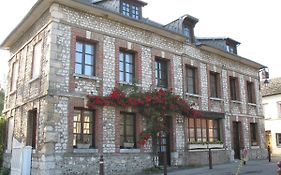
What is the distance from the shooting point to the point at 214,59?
61.6 ft

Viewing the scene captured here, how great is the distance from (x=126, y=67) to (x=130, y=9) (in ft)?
9.16

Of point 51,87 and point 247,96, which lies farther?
point 247,96

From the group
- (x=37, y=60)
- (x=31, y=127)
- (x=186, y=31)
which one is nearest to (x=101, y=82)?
(x=37, y=60)

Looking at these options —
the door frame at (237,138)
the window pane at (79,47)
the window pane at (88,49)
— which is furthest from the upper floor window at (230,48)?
the window pane at (79,47)

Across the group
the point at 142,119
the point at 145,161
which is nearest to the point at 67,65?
the point at 142,119

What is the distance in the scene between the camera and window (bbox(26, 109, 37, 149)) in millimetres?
13318

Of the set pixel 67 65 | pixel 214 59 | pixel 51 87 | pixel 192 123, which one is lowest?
pixel 192 123

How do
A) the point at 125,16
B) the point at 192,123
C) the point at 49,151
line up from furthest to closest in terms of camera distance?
the point at 192,123 → the point at 125,16 → the point at 49,151

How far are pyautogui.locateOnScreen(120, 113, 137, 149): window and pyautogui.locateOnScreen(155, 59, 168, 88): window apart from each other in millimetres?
2514

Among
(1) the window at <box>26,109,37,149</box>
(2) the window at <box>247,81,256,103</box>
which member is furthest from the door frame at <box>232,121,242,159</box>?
(1) the window at <box>26,109,37,149</box>

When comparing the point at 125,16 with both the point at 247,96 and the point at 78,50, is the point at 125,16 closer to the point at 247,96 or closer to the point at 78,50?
the point at 78,50

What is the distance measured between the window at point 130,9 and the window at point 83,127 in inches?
197

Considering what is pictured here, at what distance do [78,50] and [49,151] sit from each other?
4.18m

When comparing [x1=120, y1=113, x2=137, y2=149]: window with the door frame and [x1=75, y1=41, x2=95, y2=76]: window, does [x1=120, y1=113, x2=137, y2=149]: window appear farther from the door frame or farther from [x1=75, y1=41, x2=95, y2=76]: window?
the door frame
